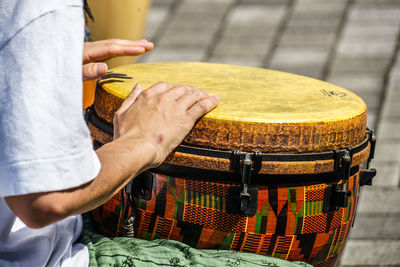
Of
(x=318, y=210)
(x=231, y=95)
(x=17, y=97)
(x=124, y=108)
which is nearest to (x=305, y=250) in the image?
(x=318, y=210)

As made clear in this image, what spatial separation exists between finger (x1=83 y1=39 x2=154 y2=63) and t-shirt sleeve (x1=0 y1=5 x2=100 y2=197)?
625 mm

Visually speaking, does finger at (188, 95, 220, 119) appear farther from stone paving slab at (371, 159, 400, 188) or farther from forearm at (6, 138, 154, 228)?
stone paving slab at (371, 159, 400, 188)

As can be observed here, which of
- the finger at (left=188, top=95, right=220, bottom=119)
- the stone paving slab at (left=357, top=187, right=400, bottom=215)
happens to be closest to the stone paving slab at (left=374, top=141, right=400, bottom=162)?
the stone paving slab at (left=357, top=187, right=400, bottom=215)

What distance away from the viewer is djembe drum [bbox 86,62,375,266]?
43.7 inches

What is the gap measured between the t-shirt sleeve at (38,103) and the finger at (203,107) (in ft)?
1.23

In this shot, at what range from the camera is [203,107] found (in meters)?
1.10

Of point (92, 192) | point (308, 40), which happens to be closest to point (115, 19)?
point (92, 192)

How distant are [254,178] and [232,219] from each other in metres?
0.10

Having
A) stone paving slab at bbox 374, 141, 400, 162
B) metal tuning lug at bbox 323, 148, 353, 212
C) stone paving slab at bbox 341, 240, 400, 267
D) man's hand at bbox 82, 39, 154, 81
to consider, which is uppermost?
man's hand at bbox 82, 39, 154, 81

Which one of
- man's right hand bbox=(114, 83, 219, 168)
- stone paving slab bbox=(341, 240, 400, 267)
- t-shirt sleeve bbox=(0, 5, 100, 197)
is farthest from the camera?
stone paving slab bbox=(341, 240, 400, 267)

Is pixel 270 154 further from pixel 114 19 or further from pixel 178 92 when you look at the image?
pixel 114 19

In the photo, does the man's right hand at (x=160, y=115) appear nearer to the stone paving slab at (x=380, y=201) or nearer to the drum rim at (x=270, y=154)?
the drum rim at (x=270, y=154)

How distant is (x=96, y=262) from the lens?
1021 millimetres

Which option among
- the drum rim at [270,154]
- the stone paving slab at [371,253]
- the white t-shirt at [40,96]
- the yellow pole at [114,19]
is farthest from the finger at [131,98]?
the stone paving slab at [371,253]
